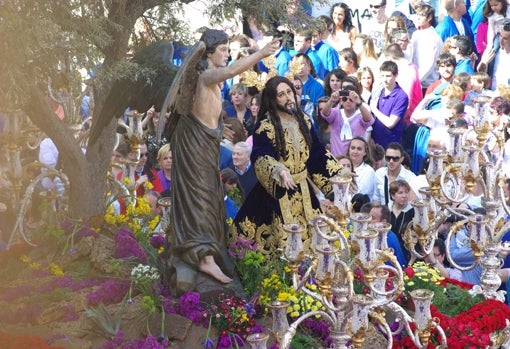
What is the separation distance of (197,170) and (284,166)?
0.96 m

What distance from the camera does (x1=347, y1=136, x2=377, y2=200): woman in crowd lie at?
1373 centimetres

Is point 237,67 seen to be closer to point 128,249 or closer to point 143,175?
point 128,249

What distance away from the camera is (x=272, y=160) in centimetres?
1110

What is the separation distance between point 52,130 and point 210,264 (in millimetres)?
2400

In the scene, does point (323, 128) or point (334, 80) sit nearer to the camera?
point (323, 128)

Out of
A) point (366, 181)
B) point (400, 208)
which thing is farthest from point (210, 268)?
point (366, 181)

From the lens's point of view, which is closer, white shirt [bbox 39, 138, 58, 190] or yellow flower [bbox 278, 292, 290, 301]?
yellow flower [bbox 278, 292, 290, 301]

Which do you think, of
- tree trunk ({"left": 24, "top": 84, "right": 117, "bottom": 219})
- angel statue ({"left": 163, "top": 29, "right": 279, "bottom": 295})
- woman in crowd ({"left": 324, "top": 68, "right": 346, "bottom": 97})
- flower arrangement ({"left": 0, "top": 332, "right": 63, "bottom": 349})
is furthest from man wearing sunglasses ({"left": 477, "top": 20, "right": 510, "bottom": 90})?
flower arrangement ({"left": 0, "top": 332, "right": 63, "bottom": 349})

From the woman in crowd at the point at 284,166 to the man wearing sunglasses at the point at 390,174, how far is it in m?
2.31

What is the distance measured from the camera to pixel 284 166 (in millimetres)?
11148

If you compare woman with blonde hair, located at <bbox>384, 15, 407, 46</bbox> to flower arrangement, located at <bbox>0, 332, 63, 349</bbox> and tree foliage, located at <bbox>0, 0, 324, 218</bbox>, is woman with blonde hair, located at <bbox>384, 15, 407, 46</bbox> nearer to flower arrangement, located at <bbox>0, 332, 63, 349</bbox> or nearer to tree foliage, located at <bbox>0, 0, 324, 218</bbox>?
tree foliage, located at <bbox>0, 0, 324, 218</bbox>

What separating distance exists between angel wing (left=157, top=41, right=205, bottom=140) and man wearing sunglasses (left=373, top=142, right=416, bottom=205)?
369 cm

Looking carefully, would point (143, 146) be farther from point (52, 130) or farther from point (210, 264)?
point (210, 264)

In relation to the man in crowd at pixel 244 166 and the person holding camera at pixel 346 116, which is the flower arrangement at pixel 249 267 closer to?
the man in crowd at pixel 244 166
